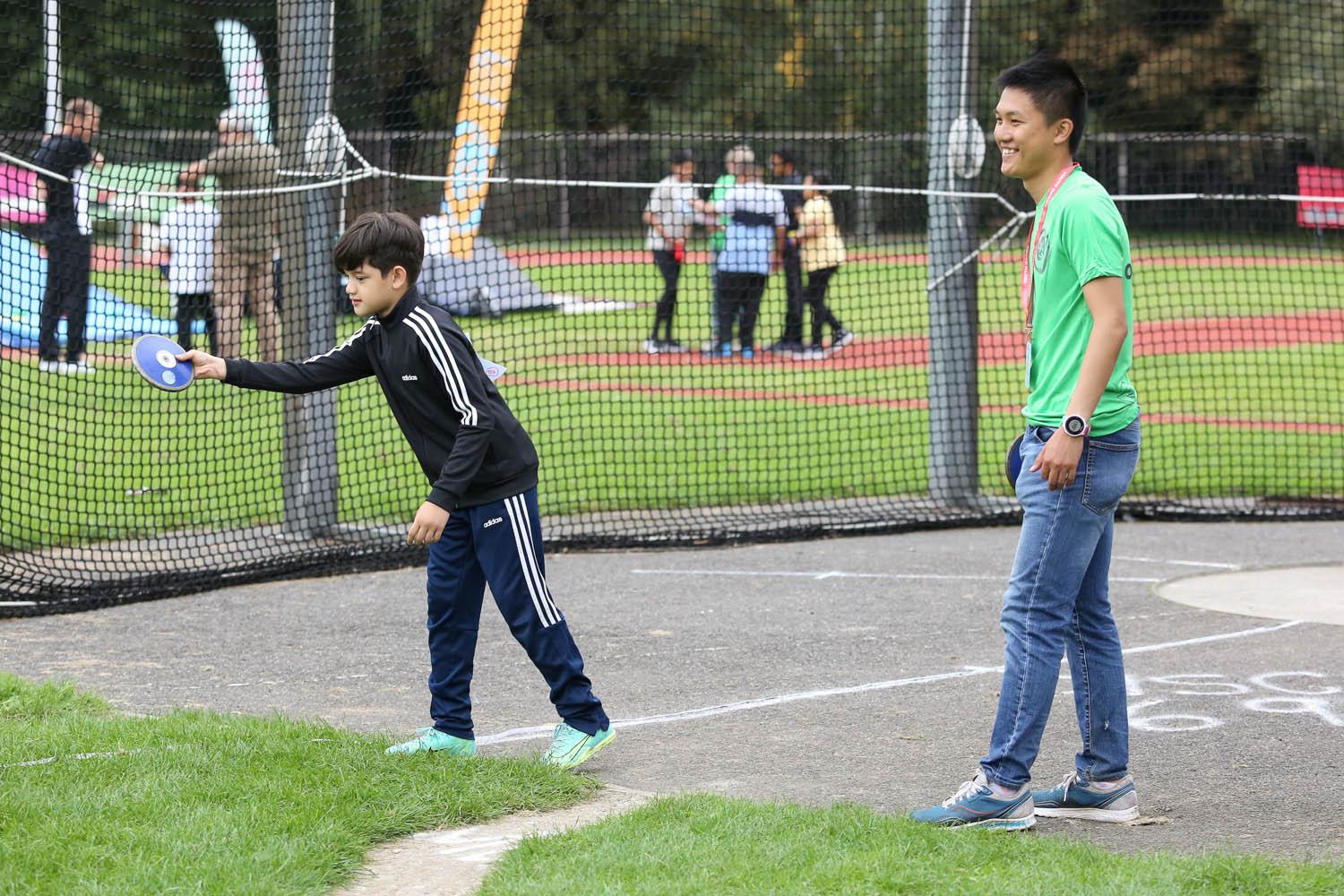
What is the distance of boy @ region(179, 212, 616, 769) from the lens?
484cm

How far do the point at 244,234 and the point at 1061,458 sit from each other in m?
7.56

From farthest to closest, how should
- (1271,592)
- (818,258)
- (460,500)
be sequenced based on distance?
(818,258) → (1271,592) → (460,500)

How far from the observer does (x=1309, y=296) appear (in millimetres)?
22625

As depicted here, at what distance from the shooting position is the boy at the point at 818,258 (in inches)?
654

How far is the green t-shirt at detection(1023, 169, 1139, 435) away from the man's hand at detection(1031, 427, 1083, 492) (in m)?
0.12

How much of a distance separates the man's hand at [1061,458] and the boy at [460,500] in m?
1.53

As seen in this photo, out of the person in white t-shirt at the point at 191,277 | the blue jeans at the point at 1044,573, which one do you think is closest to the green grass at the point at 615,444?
the person in white t-shirt at the point at 191,277

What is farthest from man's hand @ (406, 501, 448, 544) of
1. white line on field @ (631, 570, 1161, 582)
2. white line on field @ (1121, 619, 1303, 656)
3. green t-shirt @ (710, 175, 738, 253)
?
green t-shirt @ (710, 175, 738, 253)

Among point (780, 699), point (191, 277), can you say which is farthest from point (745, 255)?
point (780, 699)

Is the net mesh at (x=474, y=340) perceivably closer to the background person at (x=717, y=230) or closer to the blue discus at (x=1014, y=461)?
the background person at (x=717, y=230)

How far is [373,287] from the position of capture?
488 centimetres

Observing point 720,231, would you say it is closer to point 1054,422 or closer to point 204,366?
point 204,366

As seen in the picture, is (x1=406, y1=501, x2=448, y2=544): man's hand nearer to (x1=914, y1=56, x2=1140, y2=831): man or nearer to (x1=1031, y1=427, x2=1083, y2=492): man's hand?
(x1=914, y1=56, x2=1140, y2=831): man

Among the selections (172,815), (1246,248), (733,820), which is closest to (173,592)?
(172,815)
